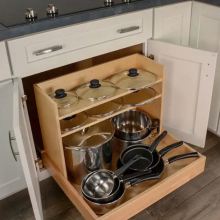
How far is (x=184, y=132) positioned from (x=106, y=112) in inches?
21.0

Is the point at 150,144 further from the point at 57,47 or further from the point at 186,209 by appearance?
the point at 57,47

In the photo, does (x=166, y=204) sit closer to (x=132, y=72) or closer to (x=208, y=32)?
(x=132, y=72)

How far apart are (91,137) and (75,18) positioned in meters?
0.58

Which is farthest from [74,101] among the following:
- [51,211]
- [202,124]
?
[202,124]

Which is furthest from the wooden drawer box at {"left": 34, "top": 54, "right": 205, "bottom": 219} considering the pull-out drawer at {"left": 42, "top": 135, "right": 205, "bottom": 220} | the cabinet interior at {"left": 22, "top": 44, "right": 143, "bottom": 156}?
the cabinet interior at {"left": 22, "top": 44, "right": 143, "bottom": 156}

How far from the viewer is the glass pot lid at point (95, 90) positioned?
1.42 meters

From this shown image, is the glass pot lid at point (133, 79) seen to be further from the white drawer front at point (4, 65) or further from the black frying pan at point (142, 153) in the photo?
the white drawer front at point (4, 65)

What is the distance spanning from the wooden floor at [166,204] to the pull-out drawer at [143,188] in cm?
16

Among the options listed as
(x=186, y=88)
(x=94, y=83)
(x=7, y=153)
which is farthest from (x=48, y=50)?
(x=186, y=88)

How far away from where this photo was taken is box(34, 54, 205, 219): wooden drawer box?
1.30 m

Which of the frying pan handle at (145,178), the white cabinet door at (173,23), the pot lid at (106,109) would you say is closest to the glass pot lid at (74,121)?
the pot lid at (106,109)

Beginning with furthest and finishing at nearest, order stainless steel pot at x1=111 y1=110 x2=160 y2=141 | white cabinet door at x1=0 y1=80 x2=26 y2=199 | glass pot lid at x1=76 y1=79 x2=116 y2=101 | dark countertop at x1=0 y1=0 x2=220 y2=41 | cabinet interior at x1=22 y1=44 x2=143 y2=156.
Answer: cabinet interior at x1=22 y1=44 x2=143 y2=156 → stainless steel pot at x1=111 y1=110 x2=160 y2=141 → glass pot lid at x1=76 y1=79 x2=116 y2=101 → white cabinet door at x1=0 y1=80 x2=26 y2=199 → dark countertop at x1=0 y1=0 x2=220 y2=41

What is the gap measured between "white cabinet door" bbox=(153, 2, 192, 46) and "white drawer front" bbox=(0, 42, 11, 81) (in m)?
0.79

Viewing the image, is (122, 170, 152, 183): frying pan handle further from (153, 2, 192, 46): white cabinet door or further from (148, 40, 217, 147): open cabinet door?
(153, 2, 192, 46): white cabinet door
